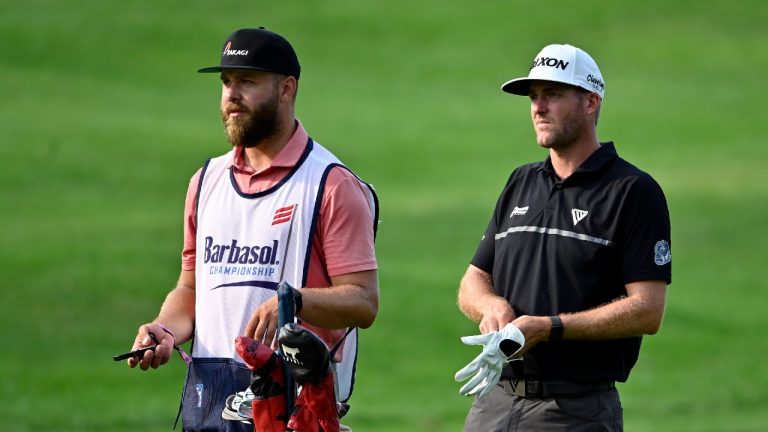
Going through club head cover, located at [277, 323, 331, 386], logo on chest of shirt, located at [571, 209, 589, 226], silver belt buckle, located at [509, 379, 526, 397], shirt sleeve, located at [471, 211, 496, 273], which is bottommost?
silver belt buckle, located at [509, 379, 526, 397]

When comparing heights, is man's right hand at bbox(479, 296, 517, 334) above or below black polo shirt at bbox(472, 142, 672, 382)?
below

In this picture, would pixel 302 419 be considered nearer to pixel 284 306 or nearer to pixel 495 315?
pixel 284 306

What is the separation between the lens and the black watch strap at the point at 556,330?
20.3ft

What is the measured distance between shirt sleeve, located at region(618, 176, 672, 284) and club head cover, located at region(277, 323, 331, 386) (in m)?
1.37

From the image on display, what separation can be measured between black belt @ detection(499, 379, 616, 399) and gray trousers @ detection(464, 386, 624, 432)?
0.02 m

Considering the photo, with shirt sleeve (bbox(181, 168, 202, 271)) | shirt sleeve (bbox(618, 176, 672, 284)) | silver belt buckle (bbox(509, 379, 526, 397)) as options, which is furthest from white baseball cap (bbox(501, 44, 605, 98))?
shirt sleeve (bbox(181, 168, 202, 271))

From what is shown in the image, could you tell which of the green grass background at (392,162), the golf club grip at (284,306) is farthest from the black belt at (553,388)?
the green grass background at (392,162)

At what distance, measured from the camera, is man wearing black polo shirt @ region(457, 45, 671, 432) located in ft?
20.8

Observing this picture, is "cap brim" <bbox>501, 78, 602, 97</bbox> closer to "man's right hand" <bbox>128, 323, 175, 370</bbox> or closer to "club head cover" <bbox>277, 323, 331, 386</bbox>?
"club head cover" <bbox>277, 323, 331, 386</bbox>

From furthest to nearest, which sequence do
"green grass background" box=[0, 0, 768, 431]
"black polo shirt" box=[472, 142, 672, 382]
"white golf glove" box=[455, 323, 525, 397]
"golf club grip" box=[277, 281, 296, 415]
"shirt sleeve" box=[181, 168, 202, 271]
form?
"green grass background" box=[0, 0, 768, 431]
"shirt sleeve" box=[181, 168, 202, 271]
"black polo shirt" box=[472, 142, 672, 382]
"white golf glove" box=[455, 323, 525, 397]
"golf club grip" box=[277, 281, 296, 415]

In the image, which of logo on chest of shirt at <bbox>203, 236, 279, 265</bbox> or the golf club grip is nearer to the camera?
the golf club grip

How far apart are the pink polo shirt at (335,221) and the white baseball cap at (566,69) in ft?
2.98

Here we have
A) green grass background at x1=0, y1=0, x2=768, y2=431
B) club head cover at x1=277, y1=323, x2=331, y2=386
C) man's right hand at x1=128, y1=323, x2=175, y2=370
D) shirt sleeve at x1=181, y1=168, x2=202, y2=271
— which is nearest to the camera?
club head cover at x1=277, y1=323, x2=331, y2=386

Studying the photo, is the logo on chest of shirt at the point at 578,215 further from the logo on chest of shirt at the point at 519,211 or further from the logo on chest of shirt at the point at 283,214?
the logo on chest of shirt at the point at 283,214
